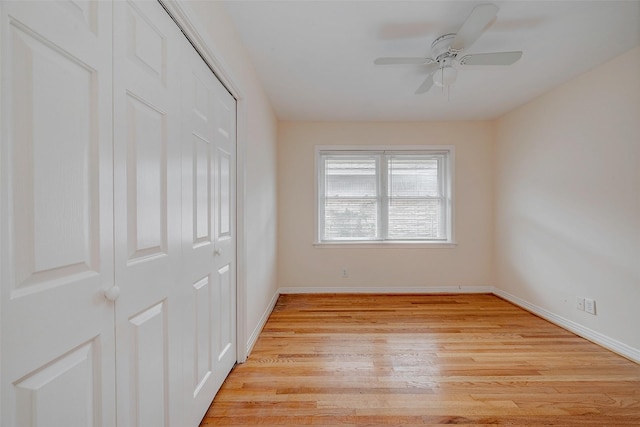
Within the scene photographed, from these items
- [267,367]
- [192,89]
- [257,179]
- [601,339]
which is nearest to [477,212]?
[601,339]

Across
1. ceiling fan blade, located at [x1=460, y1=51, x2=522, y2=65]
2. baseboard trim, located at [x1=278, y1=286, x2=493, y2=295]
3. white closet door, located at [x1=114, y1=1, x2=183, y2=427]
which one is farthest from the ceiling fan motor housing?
baseboard trim, located at [x1=278, y1=286, x2=493, y2=295]

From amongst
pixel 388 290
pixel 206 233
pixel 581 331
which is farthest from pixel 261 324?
pixel 581 331

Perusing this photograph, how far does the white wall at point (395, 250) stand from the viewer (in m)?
3.89

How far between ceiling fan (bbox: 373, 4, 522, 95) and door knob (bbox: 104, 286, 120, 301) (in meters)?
2.03

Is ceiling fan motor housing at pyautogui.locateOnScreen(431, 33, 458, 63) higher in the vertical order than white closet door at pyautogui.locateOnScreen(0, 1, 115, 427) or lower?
higher

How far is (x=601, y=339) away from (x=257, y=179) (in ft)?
11.1

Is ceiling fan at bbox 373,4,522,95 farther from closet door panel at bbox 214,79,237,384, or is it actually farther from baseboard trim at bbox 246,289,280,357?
baseboard trim at bbox 246,289,280,357

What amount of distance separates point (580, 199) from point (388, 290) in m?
2.32

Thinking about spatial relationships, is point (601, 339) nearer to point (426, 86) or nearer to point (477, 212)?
point (477, 212)

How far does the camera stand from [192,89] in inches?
54.6

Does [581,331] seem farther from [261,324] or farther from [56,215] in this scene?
[56,215]

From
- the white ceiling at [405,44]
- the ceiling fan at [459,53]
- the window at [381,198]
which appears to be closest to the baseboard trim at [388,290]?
the window at [381,198]

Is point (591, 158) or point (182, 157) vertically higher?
point (591, 158)

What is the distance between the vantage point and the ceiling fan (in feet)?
5.30
